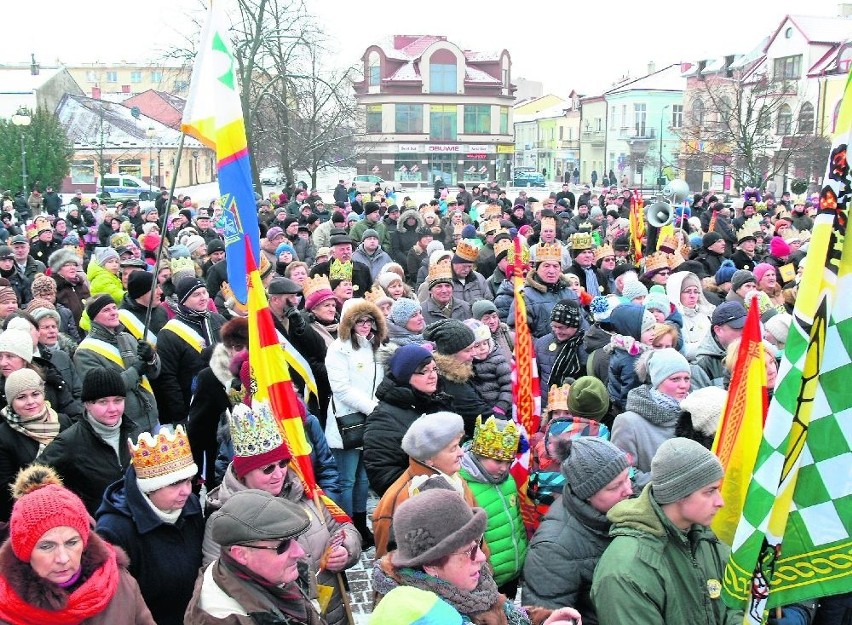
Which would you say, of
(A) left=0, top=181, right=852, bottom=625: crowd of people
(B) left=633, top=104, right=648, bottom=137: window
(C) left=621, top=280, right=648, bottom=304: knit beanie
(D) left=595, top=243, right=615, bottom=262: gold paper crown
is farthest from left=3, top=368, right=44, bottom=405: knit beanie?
(B) left=633, top=104, right=648, bottom=137: window

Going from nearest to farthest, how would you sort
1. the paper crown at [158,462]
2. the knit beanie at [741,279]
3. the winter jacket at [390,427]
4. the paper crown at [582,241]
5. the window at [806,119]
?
1. the paper crown at [158,462]
2. the winter jacket at [390,427]
3. the knit beanie at [741,279]
4. the paper crown at [582,241]
5. the window at [806,119]

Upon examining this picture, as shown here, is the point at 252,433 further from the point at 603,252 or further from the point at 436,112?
the point at 436,112

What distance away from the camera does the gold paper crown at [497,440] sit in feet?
13.8

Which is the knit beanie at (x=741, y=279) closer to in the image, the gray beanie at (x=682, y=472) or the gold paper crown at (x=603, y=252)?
the gold paper crown at (x=603, y=252)

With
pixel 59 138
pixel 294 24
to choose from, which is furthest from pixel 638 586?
pixel 59 138

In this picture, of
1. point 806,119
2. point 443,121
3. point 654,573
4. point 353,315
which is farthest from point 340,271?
point 443,121

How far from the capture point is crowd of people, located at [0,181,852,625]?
307cm

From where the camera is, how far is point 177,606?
3730mm

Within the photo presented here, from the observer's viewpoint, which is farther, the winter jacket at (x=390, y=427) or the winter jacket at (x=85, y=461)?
the winter jacket at (x=390, y=427)

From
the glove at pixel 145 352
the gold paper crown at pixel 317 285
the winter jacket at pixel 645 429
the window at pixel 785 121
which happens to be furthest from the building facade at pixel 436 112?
the winter jacket at pixel 645 429

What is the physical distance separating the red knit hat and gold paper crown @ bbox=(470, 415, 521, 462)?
1753mm

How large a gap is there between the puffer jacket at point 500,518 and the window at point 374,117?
218 ft

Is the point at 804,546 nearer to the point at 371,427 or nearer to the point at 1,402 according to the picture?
the point at 371,427

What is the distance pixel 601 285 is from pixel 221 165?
6768 millimetres
